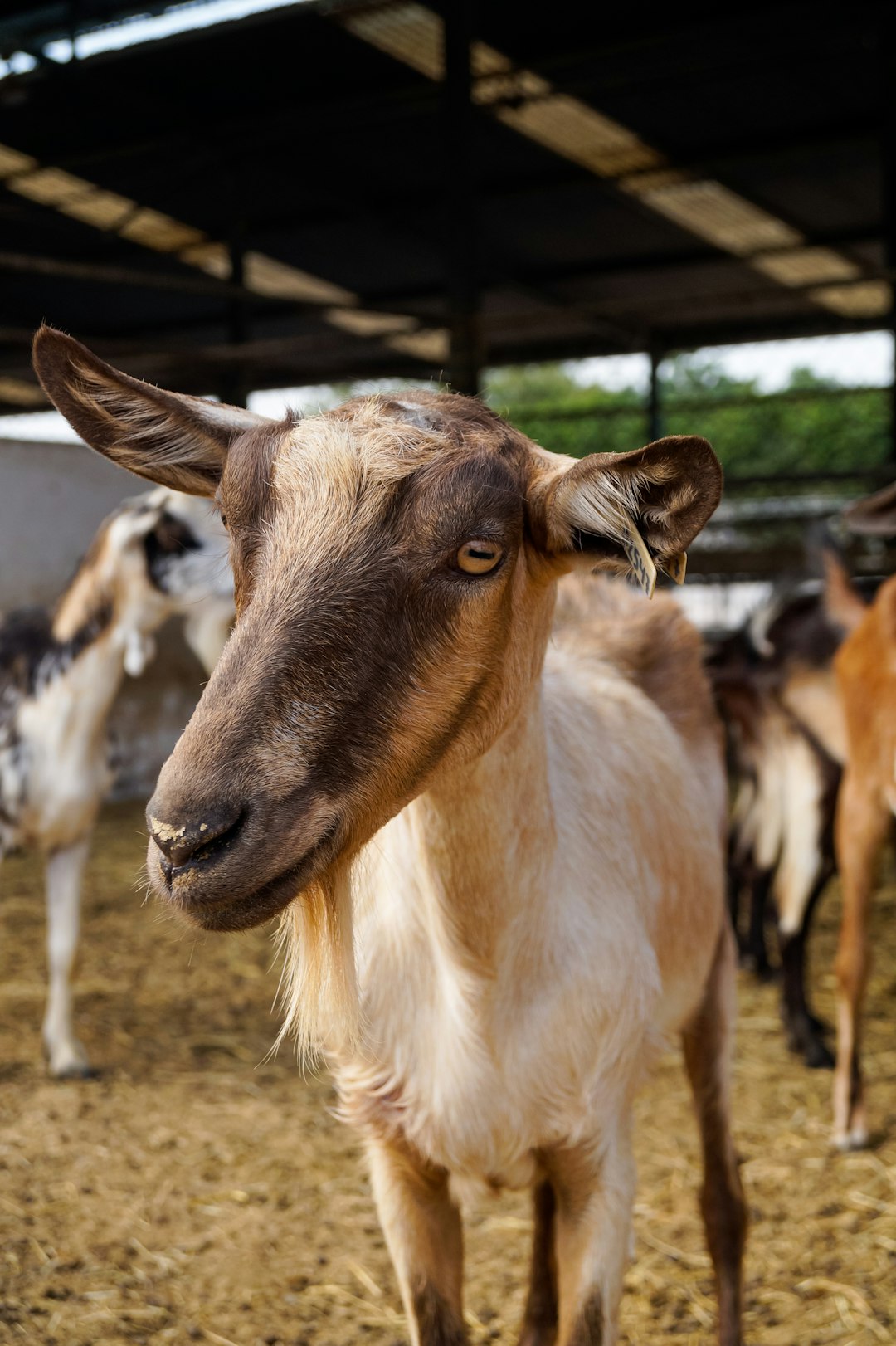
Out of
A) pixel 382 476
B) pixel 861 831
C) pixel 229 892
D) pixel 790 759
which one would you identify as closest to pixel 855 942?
pixel 861 831

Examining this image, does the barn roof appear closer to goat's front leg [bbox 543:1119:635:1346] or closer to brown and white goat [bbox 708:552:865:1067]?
brown and white goat [bbox 708:552:865:1067]

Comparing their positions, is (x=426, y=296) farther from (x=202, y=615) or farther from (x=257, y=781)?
(x=257, y=781)

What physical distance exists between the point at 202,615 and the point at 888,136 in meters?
6.73

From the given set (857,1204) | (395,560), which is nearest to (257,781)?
(395,560)

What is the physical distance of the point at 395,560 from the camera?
1467 millimetres

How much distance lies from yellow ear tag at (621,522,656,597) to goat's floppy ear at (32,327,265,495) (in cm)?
58

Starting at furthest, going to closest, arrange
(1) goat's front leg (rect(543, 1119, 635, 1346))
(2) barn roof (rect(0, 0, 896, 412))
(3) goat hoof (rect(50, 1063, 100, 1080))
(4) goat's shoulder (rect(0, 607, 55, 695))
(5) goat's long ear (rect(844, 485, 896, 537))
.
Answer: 1. (2) barn roof (rect(0, 0, 896, 412))
2. (4) goat's shoulder (rect(0, 607, 55, 695))
3. (3) goat hoof (rect(50, 1063, 100, 1080))
4. (5) goat's long ear (rect(844, 485, 896, 537))
5. (1) goat's front leg (rect(543, 1119, 635, 1346))

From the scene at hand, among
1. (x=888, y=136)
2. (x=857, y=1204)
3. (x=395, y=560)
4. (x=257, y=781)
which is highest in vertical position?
(x=888, y=136)

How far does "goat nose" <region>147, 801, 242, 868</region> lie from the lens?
48.9 inches

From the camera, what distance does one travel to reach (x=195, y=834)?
124cm

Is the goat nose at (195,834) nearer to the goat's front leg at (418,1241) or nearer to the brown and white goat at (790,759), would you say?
the goat's front leg at (418,1241)

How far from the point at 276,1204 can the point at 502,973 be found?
1756mm

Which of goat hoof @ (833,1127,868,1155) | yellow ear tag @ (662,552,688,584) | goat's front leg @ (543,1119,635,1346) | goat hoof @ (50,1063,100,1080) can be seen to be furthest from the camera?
goat hoof @ (50,1063,100,1080)

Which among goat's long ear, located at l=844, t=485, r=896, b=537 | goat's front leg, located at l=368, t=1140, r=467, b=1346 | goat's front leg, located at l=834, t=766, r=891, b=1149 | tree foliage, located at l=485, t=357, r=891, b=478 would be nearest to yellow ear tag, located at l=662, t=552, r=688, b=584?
goat's front leg, located at l=368, t=1140, r=467, b=1346
